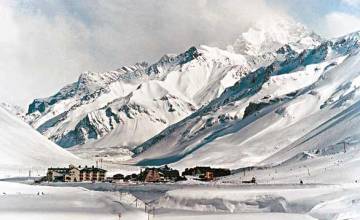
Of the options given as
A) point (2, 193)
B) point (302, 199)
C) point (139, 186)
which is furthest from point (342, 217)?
point (139, 186)

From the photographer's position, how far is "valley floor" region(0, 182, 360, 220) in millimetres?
108975

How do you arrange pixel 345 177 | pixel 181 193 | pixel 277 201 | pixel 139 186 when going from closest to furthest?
pixel 277 201 → pixel 181 193 → pixel 345 177 → pixel 139 186

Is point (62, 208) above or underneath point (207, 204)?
underneath

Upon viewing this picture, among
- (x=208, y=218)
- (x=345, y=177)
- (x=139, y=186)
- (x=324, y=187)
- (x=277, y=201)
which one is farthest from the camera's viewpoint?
(x=139, y=186)

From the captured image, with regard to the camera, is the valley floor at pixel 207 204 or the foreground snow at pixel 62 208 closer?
the foreground snow at pixel 62 208

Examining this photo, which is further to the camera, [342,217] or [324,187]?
[324,187]

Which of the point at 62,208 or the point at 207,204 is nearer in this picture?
the point at 62,208

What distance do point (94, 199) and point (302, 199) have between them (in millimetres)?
46775

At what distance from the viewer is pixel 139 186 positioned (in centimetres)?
18188

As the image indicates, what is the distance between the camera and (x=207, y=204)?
14050cm

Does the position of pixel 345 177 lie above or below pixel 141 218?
above

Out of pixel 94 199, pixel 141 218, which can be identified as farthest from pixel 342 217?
pixel 94 199

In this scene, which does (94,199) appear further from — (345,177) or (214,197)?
(345,177)

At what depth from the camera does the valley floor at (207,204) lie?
109 metres
